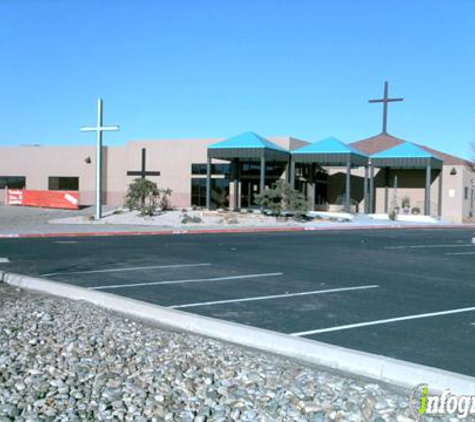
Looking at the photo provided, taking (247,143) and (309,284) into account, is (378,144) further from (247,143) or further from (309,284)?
(309,284)

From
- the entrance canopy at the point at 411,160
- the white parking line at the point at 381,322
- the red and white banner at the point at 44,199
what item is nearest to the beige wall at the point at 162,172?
the entrance canopy at the point at 411,160

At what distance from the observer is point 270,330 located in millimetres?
7535

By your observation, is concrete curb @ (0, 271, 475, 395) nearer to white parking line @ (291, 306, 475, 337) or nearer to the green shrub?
white parking line @ (291, 306, 475, 337)

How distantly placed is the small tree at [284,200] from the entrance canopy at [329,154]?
6.25m

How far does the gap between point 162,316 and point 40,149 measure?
49.3 meters

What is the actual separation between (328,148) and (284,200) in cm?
762

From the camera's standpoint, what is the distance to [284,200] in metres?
36.4

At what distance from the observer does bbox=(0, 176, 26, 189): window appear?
180ft

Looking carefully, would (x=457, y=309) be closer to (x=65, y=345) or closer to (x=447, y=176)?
(x=65, y=345)

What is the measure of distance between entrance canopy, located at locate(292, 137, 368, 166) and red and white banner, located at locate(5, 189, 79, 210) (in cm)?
1637

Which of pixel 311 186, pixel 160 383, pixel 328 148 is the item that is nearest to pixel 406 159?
pixel 328 148

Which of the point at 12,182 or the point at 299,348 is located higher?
the point at 12,182

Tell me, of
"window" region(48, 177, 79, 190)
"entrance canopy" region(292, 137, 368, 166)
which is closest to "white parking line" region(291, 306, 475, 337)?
"entrance canopy" region(292, 137, 368, 166)

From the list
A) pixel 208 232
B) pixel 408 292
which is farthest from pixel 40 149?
pixel 408 292
